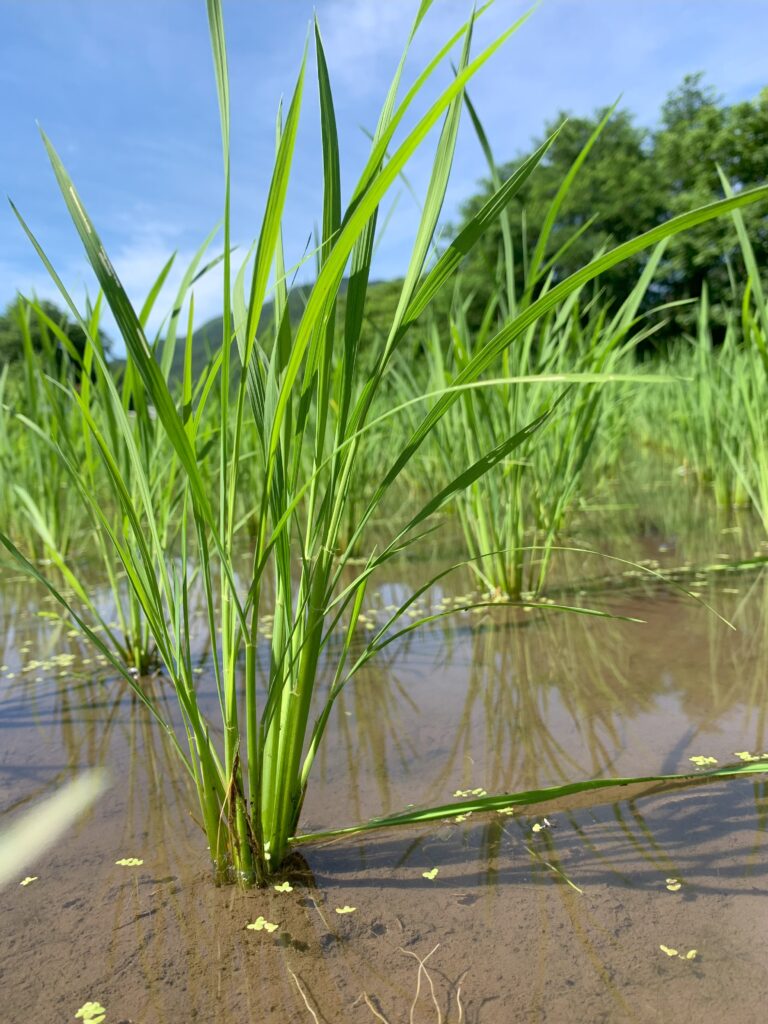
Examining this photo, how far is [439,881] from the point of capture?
0.72 m

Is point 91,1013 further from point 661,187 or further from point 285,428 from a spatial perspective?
point 661,187

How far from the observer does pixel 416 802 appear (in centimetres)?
88

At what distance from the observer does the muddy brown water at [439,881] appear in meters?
0.58

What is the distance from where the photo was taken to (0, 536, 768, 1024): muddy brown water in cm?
58

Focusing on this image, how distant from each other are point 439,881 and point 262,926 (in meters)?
0.17

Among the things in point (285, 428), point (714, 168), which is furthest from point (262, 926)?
point (714, 168)

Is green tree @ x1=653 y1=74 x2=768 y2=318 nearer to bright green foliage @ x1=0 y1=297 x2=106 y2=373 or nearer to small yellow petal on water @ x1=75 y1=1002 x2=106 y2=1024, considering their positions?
bright green foliage @ x1=0 y1=297 x2=106 y2=373

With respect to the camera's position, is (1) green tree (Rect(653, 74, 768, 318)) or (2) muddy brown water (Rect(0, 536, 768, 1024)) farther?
(1) green tree (Rect(653, 74, 768, 318))

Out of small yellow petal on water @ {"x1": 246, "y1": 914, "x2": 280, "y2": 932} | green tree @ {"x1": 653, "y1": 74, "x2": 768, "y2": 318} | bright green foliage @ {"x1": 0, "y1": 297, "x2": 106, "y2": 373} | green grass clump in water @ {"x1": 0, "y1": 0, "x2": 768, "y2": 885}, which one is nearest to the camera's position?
green grass clump in water @ {"x1": 0, "y1": 0, "x2": 768, "y2": 885}

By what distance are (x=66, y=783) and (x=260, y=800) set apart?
0.41 m

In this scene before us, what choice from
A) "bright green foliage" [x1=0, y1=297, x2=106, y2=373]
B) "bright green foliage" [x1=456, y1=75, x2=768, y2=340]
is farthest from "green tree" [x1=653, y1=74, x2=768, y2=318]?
"bright green foliage" [x1=0, y1=297, x2=106, y2=373]

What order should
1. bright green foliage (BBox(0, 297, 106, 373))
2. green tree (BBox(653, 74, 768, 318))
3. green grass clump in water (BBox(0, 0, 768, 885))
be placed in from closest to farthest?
green grass clump in water (BBox(0, 0, 768, 885)) < bright green foliage (BBox(0, 297, 106, 373)) < green tree (BBox(653, 74, 768, 318))

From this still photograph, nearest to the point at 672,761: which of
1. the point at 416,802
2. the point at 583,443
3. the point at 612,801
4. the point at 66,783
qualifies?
the point at 612,801

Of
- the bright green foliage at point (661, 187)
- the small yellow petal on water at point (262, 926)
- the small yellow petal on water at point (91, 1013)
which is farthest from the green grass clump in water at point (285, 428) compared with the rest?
the bright green foliage at point (661, 187)
